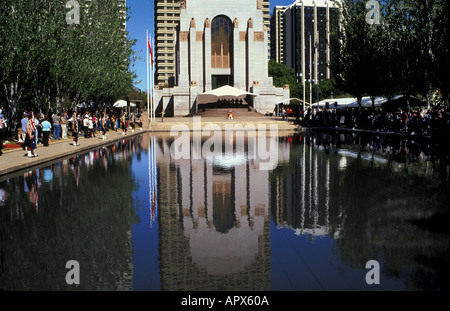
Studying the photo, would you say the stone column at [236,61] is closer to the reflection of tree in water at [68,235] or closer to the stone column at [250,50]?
the stone column at [250,50]

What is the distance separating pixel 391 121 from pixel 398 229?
111 ft

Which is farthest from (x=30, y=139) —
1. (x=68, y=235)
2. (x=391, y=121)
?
(x=391, y=121)

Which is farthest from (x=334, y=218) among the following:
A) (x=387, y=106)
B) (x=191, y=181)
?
(x=387, y=106)

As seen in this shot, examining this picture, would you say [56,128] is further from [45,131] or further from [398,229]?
[398,229]

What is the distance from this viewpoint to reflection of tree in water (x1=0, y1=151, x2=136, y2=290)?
5.79 metres

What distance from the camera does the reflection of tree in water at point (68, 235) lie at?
5.79 m

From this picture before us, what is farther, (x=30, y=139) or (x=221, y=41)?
(x=221, y=41)

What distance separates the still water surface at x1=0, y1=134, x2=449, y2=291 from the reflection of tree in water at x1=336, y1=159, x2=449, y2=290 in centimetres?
2

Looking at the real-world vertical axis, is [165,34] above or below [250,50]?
above

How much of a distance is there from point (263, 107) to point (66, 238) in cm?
7138

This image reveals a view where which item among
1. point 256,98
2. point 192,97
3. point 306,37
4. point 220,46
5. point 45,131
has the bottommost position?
point 45,131

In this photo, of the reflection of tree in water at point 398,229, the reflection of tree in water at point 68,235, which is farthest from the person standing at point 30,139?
the reflection of tree in water at point 398,229

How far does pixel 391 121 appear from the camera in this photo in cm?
4000

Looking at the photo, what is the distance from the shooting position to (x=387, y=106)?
4534 cm
